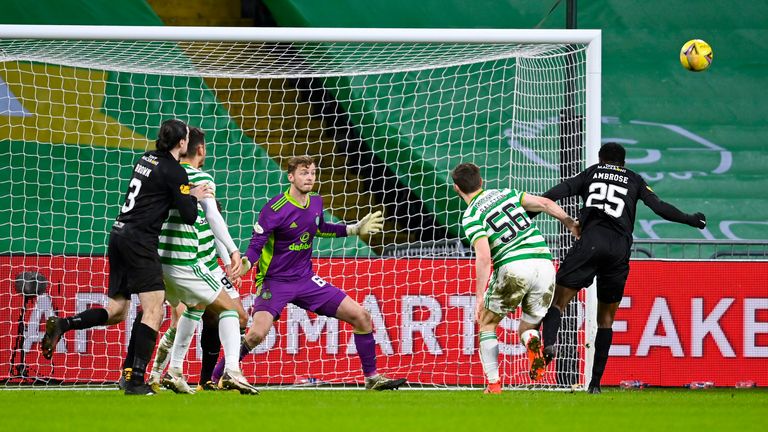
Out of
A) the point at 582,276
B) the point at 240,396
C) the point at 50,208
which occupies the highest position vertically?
the point at 50,208

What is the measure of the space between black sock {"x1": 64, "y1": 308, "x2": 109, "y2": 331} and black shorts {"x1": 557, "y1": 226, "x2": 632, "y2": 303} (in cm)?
312

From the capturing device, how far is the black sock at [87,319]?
7625mm

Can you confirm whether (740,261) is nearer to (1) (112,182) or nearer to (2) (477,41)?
(2) (477,41)

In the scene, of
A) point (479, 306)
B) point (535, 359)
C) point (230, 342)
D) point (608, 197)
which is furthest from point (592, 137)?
point (230, 342)

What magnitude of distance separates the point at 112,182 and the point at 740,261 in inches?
239

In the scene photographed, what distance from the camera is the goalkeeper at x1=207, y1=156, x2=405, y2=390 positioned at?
8586 mm

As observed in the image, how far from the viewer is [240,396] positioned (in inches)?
308

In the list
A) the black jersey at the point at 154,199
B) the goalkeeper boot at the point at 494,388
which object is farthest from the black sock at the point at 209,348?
the goalkeeper boot at the point at 494,388

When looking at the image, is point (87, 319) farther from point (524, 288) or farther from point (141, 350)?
point (524, 288)

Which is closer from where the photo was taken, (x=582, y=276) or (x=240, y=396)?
(x=240, y=396)

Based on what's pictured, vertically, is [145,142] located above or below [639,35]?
below

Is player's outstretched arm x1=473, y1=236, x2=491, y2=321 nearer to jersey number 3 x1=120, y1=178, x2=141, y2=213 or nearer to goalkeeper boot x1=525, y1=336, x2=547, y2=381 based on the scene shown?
goalkeeper boot x1=525, y1=336, x2=547, y2=381

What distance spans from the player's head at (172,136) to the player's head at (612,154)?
291cm

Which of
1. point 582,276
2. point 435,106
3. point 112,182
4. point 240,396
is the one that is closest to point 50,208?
point 112,182
